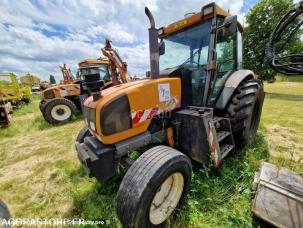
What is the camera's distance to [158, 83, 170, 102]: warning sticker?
89.7 inches

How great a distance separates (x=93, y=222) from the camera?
1923 mm

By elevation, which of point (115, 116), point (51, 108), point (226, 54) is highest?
point (226, 54)

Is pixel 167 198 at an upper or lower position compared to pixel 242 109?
lower

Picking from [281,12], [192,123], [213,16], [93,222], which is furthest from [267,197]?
[281,12]

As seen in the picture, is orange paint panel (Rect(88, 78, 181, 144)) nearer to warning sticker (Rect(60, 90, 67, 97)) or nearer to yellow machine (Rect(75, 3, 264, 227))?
yellow machine (Rect(75, 3, 264, 227))

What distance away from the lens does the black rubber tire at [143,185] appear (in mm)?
1552

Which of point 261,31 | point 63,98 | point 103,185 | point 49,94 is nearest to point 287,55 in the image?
point 103,185

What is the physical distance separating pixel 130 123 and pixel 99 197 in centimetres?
108

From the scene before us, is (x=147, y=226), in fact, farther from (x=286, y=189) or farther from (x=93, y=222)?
(x=286, y=189)

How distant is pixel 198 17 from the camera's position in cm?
272

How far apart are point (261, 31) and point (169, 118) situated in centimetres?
1733

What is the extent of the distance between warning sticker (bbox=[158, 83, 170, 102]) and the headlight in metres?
0.47

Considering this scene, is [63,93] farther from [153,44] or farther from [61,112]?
[153,44]

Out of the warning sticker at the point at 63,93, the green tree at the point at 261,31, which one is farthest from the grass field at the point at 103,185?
the green tree at the point at 261,31
